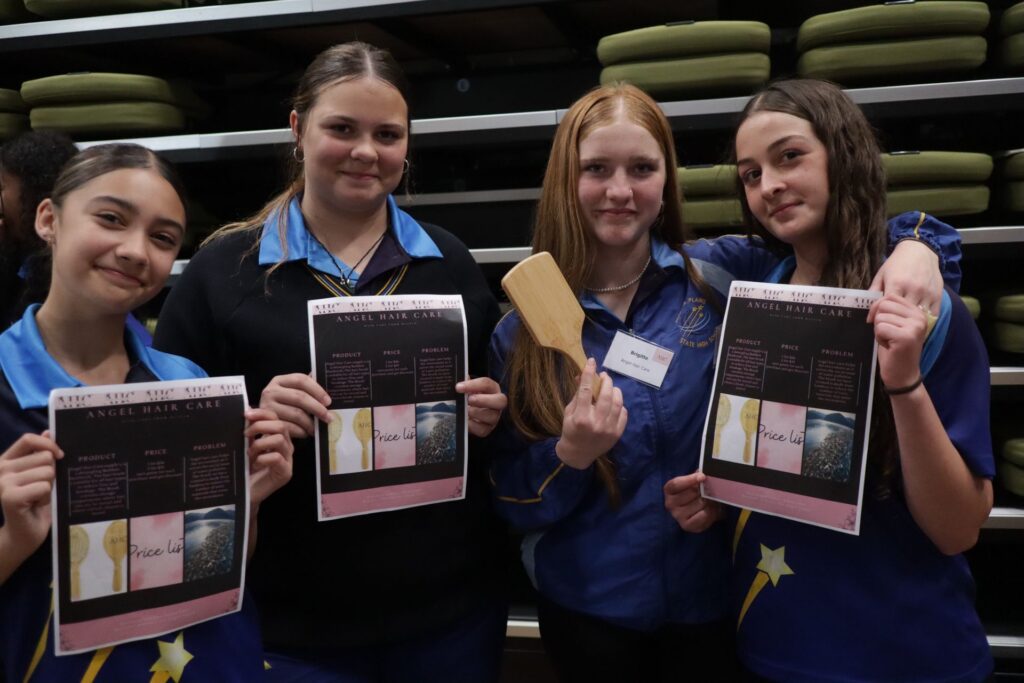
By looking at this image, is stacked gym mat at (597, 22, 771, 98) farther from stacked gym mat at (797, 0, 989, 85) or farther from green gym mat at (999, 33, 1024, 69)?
green gym mat at (999, 33, 1024, 69)

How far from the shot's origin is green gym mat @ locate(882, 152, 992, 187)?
2.04m

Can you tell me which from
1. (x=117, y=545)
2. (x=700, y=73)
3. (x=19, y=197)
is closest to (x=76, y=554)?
(x=117, y=545)

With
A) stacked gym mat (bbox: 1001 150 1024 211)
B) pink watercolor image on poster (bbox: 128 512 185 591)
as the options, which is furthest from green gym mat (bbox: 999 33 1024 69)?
pink watercolor image on poster (bbox: 128 512 185 591)

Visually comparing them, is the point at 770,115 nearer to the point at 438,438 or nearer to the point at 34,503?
the point at 438,438

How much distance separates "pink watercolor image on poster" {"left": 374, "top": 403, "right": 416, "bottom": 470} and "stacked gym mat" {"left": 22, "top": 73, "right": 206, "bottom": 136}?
1.66 m

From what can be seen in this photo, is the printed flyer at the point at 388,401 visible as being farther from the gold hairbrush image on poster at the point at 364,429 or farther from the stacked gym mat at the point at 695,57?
the stacked gym mat at the point at 695,57

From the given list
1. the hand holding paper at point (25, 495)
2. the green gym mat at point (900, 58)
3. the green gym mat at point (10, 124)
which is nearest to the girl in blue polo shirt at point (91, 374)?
the hand holding paper at point (25, 495)

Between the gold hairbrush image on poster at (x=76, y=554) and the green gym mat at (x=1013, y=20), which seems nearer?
the gold hairbrush image on poster at (x=76, y=554)

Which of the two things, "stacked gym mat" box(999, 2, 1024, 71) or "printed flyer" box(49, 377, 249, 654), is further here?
"stacked gym mat" box(999, 2, 1024, 71)

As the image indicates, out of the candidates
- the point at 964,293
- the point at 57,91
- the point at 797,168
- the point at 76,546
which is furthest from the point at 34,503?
the point at 964,293

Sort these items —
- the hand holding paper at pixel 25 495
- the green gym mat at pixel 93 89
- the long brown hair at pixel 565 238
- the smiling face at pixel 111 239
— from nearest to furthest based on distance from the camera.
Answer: the hand holding paper at pixel 25 495, the smiling face at pixel 111 239, the long brown hair at pixel 565 238, the green gym mat at pixel 93 89

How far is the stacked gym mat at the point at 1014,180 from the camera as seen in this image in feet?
6.82

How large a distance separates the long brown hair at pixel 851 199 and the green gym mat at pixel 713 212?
814mm

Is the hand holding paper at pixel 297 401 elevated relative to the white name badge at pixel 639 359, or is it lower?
lower
